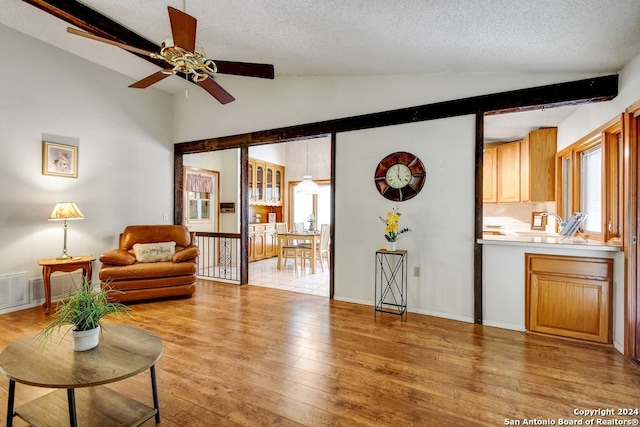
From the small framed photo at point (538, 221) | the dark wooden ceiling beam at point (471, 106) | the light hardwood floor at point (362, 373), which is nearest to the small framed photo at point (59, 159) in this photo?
the light hardwood floor at point (362, 373)

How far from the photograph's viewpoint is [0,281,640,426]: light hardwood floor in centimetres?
186

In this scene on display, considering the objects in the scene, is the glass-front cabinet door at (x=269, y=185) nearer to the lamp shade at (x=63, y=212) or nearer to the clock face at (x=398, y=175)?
the lamp shade at (x=63, y=212)

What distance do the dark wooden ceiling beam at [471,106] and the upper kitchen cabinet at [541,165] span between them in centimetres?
173

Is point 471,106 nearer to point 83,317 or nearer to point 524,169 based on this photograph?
point 524,169

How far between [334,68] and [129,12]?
7.49 feet

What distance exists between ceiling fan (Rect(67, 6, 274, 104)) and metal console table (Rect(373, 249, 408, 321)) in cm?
241

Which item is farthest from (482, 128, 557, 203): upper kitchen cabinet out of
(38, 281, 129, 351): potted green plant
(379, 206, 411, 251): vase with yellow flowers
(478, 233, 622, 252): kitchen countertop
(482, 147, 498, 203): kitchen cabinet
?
(38, 281, 129, 351): potted green plant

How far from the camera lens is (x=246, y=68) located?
2.69 meters

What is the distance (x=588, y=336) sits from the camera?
2.86 metres

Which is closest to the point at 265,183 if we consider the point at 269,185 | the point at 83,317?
the point at 269,185

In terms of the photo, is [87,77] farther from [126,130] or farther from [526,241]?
[526,241]

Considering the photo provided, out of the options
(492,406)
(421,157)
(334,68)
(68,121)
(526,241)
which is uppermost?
(334,68)

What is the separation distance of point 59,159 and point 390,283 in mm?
4714

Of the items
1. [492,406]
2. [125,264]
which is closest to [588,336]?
[492,406]
